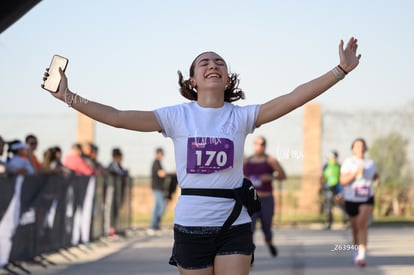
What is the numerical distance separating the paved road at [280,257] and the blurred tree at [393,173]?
620 centimetres

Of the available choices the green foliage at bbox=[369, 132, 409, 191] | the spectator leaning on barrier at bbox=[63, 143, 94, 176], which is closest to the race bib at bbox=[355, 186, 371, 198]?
the spectator leaning on barrier at bbox=[63, 143, 94, 176]

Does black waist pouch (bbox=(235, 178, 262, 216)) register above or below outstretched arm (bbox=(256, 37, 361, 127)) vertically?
below

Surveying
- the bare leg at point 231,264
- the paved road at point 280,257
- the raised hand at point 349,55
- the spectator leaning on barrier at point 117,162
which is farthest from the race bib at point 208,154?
the spectator leaning on barrier at point 117,162

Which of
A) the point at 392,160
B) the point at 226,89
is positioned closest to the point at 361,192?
the point at 226,89

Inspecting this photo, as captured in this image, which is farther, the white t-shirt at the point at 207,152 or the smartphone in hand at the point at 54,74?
the white t-shirt at the point at 207,152

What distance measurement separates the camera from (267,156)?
16750 millimetres

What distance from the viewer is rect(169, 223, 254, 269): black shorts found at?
269 inches

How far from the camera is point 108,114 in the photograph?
6773mm

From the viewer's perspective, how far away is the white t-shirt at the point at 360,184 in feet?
50.9

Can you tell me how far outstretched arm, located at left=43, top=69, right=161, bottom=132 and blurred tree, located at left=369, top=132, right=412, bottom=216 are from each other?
2472 centimetres

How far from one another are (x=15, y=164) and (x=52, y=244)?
Result: 3.81ft

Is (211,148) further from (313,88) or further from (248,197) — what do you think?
(313,88)

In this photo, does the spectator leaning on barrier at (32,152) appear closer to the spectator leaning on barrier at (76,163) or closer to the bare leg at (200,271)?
the spectator leaning on barrier at (76,163)

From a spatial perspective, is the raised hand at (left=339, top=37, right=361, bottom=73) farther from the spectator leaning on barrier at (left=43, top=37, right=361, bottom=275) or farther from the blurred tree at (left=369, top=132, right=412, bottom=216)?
the blurred tree at (left=369, top=132, right=412, bottom=216)
